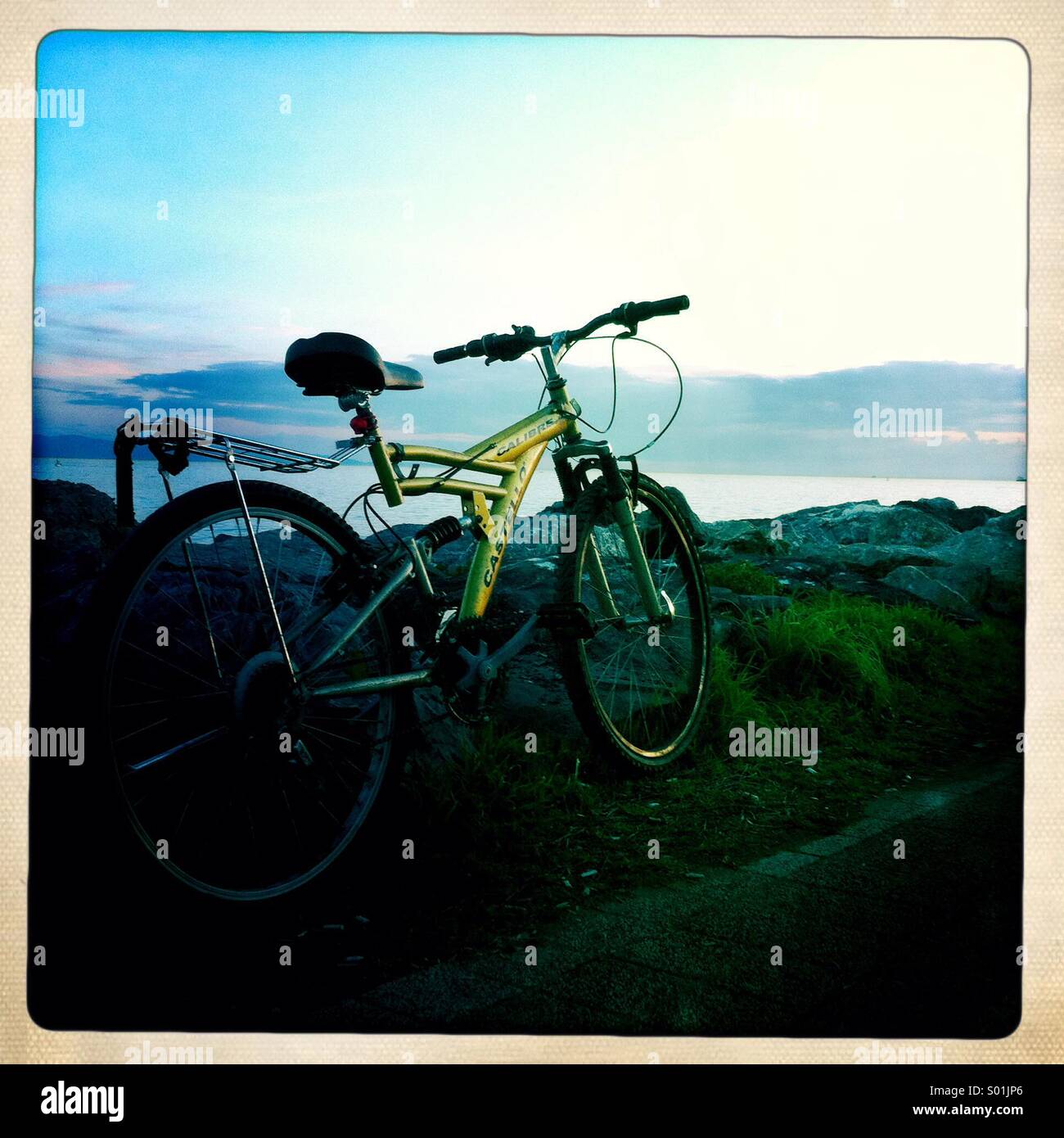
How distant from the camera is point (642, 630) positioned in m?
3.02

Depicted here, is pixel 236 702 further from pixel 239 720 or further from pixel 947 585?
pixel 947 585

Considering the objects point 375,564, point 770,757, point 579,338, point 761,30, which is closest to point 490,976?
point 375,564

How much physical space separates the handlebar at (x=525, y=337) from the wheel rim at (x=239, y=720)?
726mm

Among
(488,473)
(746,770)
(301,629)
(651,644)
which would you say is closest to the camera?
(301,629)

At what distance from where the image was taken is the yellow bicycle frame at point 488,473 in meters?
2.19

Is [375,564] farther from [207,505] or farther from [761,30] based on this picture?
[761,30]

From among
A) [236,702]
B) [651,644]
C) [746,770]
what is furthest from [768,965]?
[236,702]

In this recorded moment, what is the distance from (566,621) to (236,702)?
983mm

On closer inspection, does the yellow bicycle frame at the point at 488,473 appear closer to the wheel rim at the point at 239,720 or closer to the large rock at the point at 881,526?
the wheel rim at the point at 239,720

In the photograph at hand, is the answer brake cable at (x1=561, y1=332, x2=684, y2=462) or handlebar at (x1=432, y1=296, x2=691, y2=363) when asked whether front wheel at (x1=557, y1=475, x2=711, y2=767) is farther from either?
handlebar at (x1=432, y1=296, x2=691, y2=363)

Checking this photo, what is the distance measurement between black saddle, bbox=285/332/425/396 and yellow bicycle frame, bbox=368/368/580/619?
0.43 ft

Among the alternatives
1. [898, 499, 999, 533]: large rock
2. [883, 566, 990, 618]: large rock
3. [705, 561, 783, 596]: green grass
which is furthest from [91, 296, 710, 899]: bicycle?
[883, 566, 990, 618]: large rock

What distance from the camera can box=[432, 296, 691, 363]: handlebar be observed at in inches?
99.4
